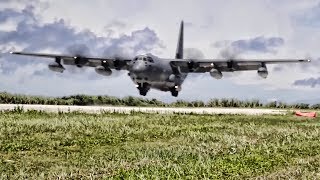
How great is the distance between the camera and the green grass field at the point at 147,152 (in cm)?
1421

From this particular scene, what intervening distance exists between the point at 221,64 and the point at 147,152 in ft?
204

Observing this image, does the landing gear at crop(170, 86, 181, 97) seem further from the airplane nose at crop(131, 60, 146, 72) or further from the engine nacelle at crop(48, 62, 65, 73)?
the engine nacelle at crop(48, 62, 65, 73)

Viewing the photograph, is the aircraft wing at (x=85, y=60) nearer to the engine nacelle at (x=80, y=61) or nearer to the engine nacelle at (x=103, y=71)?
the engine nacelle at (x=80, y=61)

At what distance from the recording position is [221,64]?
79625mm

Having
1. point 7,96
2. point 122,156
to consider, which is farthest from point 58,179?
point 7,96

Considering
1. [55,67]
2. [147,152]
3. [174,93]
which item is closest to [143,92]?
[174,93]

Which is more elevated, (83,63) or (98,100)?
(83,63)

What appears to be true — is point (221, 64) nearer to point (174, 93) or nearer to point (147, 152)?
point (174, 93)

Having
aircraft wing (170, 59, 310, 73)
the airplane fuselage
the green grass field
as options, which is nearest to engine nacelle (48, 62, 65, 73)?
the airplane fuselage

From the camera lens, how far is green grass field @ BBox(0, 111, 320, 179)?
14211 mm

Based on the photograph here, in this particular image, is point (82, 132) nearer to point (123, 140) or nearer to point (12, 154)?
point (123, 140)

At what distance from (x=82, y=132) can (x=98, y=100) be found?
148 feet

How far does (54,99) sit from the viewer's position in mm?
65750

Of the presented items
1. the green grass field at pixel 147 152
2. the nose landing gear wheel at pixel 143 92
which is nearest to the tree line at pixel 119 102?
the nose landing gear wheel at pixel 143 92
